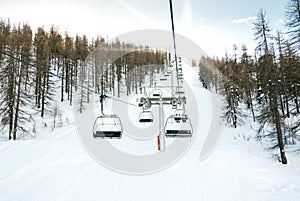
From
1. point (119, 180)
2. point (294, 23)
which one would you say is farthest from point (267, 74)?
point (119, 180)

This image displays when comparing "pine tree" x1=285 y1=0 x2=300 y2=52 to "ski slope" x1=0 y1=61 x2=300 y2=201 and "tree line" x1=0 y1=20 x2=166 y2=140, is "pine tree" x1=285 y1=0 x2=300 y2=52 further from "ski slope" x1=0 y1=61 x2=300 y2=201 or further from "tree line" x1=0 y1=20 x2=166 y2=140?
"tree line" x1=0 y1=20 x2=166 y2=140

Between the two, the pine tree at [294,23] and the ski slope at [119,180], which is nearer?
the ski slope at [119,180]

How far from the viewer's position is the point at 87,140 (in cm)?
1409

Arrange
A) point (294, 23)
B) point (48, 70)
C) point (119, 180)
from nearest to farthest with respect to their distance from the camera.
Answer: point (119, 180), point (294, 23), point (48, 70)

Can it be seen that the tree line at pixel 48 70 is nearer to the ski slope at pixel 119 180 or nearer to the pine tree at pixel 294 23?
the ski slope at pixel 119 180

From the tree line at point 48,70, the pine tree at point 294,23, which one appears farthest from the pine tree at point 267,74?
the tree line at point 48,70

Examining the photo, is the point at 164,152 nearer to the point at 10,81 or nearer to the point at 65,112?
the point at 10,81

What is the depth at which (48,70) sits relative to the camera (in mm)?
23875

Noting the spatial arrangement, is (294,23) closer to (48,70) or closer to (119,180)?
(119,180)

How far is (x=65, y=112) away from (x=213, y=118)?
23.3m

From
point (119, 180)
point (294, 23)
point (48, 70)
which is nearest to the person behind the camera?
point (119, 180)

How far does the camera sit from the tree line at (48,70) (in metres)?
17.6

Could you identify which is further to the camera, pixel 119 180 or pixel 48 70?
pixel 48 70

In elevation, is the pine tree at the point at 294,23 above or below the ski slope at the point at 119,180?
above
